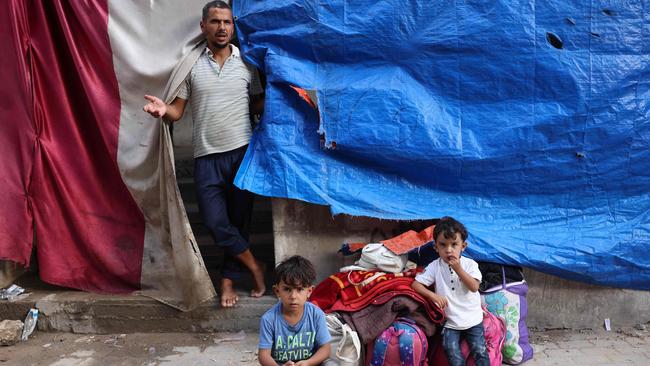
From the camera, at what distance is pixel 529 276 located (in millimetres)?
4094

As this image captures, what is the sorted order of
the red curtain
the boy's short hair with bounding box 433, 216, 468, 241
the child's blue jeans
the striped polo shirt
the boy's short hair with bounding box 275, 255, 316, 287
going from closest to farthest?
the boy's short hair with bounding box 275, 255, 316, 287, the boy's short hair with bounding box 433, 216, 468, 241, the child's blue jeans, the striped polo shirt, the red curtain

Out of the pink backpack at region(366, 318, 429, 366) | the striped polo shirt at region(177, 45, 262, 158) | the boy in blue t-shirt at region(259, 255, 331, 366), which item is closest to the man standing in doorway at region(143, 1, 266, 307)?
the striped polo shirt at region(177, 45, 262, 158)

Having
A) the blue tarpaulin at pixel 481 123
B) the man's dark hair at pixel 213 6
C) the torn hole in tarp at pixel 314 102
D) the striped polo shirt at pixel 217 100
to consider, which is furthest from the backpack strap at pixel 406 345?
the man's dark hair at pixel 213 6

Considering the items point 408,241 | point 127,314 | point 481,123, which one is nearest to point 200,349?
point 127,314

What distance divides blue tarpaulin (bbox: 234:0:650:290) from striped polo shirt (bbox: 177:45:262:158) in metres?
0.22

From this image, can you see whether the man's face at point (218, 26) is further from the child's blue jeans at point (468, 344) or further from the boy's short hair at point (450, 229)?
the child's blue jeans at point (468, 344)

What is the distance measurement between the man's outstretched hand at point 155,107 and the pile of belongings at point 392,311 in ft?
4.83

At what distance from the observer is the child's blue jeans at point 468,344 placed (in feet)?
11.1

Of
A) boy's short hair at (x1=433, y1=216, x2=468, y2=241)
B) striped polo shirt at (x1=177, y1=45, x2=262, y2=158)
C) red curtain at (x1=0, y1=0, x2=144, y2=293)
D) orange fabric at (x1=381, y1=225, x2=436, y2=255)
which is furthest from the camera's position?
red curtain at (x1=0, y1=0, x2=144, y2=293)

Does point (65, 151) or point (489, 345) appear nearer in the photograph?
point (489, 345)

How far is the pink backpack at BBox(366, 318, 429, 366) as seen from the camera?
11.1ft

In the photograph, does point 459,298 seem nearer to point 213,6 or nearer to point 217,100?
point 217,100

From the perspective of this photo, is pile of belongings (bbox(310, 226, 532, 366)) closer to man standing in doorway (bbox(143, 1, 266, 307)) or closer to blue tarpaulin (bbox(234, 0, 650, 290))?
blue tarpaulin (bbox(234, 0, 650, 290))

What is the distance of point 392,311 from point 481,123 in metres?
1.34
